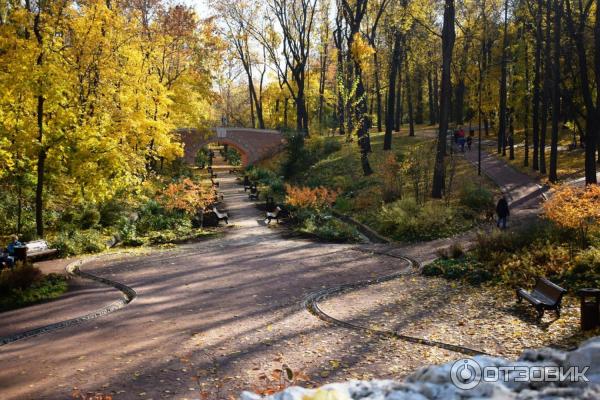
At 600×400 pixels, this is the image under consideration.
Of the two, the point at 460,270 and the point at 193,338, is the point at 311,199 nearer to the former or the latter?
the point at 460,270

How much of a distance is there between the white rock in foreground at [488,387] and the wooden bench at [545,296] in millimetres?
4403

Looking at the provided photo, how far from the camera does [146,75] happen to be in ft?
82.1

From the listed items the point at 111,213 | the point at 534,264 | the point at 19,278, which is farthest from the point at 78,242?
the point at 534,264

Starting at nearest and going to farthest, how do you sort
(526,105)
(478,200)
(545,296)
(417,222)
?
(545,296), (417,222), (478,200), (526,105)

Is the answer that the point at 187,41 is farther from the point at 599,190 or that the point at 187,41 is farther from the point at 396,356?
the point at 396,356

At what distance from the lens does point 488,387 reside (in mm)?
4004

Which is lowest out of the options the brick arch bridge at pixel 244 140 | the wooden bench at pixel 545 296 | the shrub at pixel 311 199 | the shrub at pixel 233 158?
the wooden bench at pixel 545 296

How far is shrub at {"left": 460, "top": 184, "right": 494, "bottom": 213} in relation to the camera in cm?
2053

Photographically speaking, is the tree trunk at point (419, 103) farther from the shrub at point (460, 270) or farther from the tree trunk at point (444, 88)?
the shrub at point (460, 270)

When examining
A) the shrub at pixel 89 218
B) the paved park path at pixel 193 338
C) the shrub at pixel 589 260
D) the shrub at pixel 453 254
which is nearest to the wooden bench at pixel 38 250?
the paved park path at pixel 193 338

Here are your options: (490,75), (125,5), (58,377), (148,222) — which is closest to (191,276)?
(58,377)

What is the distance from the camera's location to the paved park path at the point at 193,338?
6855mm

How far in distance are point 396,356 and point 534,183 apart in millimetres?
21179

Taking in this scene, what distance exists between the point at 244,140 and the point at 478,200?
3029 centimetres
